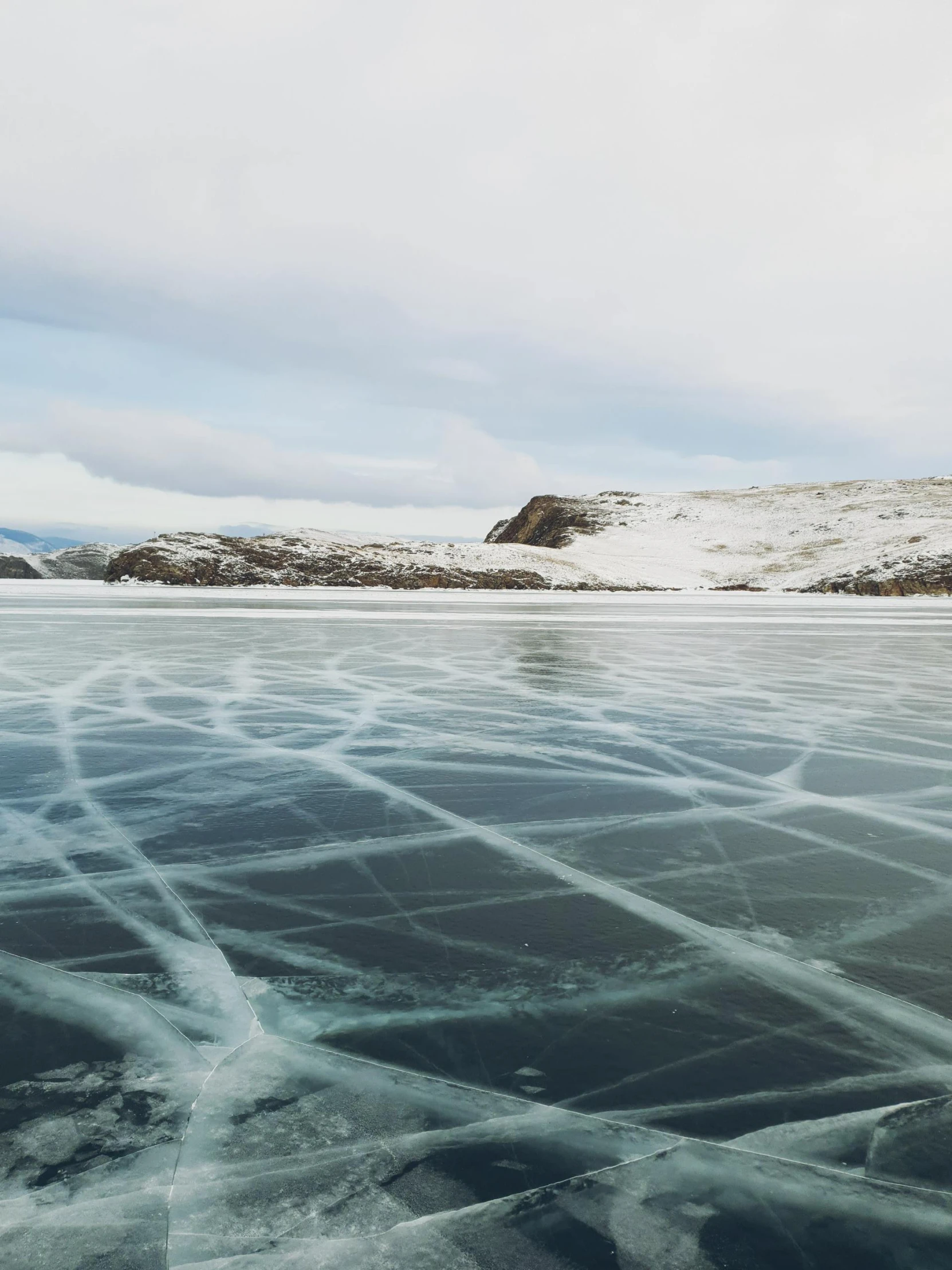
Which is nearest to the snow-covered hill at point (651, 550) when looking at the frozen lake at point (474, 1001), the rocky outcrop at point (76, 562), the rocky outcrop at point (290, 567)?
the rocky outcrop at point (290, 567)

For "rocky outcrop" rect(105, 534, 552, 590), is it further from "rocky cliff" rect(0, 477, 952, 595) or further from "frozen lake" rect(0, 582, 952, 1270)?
"frozen lake" rect(0, 582, 952, 1270)

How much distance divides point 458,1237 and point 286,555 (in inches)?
1235

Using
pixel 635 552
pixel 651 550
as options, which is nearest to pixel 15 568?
pixel 635 552

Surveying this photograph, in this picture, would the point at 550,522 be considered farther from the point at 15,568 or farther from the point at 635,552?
the point at 15,568

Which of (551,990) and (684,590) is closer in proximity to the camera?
(551,990)

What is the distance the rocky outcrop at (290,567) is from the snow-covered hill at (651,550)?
0.05 metres

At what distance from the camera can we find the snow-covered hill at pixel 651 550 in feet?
102

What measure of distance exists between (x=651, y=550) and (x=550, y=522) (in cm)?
1265

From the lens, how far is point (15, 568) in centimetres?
4453

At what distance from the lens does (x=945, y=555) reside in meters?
32.5

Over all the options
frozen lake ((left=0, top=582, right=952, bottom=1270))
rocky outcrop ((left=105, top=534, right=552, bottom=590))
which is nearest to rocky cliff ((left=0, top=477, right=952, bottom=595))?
rocky outcrop ((left=105, top=534, right=552, bottom=590))

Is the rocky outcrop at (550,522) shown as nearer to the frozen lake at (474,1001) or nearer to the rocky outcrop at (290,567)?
the rocky outcrop at (290,567)

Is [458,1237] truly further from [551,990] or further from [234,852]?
[234,852]

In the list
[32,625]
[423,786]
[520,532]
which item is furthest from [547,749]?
[520,532]
